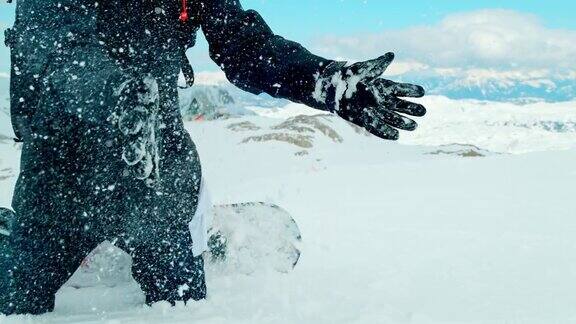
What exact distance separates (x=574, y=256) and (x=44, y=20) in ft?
9.48

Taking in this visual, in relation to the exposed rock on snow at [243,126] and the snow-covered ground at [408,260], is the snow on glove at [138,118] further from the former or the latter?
the exposed rock on snow at [243,126]

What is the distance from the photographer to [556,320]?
5.53 ft

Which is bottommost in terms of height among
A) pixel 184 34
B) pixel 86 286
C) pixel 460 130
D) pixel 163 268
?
pixel 86 286

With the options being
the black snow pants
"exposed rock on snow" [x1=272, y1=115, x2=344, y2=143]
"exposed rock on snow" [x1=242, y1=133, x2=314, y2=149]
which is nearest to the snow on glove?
the black snow pants

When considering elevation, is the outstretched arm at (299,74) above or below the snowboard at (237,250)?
above

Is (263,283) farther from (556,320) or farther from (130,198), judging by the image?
(556,320)

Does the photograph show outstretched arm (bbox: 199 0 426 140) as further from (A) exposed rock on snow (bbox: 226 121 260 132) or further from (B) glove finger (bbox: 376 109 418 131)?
(A) exposed rock on snow (bbox: 226 121 260 132)

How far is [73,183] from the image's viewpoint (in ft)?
5.95

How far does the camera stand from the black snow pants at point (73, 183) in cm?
170

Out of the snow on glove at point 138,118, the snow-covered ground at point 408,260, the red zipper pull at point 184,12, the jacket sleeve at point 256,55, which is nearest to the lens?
the snow on glove at point 138,118

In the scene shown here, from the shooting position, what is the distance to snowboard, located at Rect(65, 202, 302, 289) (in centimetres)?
242

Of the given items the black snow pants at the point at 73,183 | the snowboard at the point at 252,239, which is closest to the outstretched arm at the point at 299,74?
the black snow pants at the point at 73,183

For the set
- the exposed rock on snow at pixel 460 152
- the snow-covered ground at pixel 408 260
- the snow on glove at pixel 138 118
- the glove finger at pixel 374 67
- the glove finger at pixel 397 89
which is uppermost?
the exposed rock on snow at pixel 460 152

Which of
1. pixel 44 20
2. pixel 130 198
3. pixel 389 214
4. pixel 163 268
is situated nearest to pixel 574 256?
pixel 389 214
